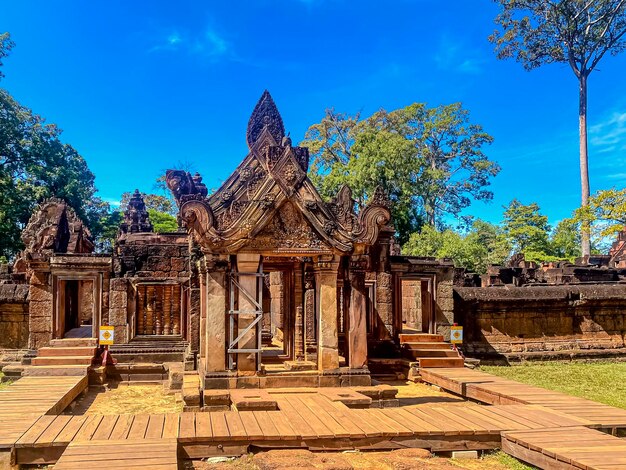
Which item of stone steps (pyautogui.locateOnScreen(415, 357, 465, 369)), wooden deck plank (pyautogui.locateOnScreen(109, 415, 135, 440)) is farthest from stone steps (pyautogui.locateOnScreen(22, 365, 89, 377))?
stone steps (pyautogui.locateOnScreen(415, 357, 465, 369))

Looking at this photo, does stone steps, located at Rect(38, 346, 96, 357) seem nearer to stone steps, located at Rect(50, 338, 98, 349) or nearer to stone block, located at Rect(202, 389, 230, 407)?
stone steps, located at Rect(50, 338, 98, 349)

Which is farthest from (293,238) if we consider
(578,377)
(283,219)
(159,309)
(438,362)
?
(578,377)

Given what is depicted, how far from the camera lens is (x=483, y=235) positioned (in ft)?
173

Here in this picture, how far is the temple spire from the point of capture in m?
13.6

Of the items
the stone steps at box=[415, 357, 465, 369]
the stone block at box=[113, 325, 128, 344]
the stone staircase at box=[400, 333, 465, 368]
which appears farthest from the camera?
the stone block at box=[113, 325, 128, 344]

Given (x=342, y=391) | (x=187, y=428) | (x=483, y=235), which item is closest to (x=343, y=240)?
(x=342, y=391)

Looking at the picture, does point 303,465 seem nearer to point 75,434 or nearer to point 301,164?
point 75,434

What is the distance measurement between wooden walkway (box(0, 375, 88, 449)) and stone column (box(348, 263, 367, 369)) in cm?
490

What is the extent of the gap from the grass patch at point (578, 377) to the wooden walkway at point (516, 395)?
1897 mm

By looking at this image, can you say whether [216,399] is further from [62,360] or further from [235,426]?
[62,360]

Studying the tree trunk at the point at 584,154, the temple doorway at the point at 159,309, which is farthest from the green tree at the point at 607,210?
the temple doorway at the point at 159,309

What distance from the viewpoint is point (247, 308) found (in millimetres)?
9781

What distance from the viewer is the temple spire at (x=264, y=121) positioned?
534 inches

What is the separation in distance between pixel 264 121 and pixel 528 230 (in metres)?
36.9
